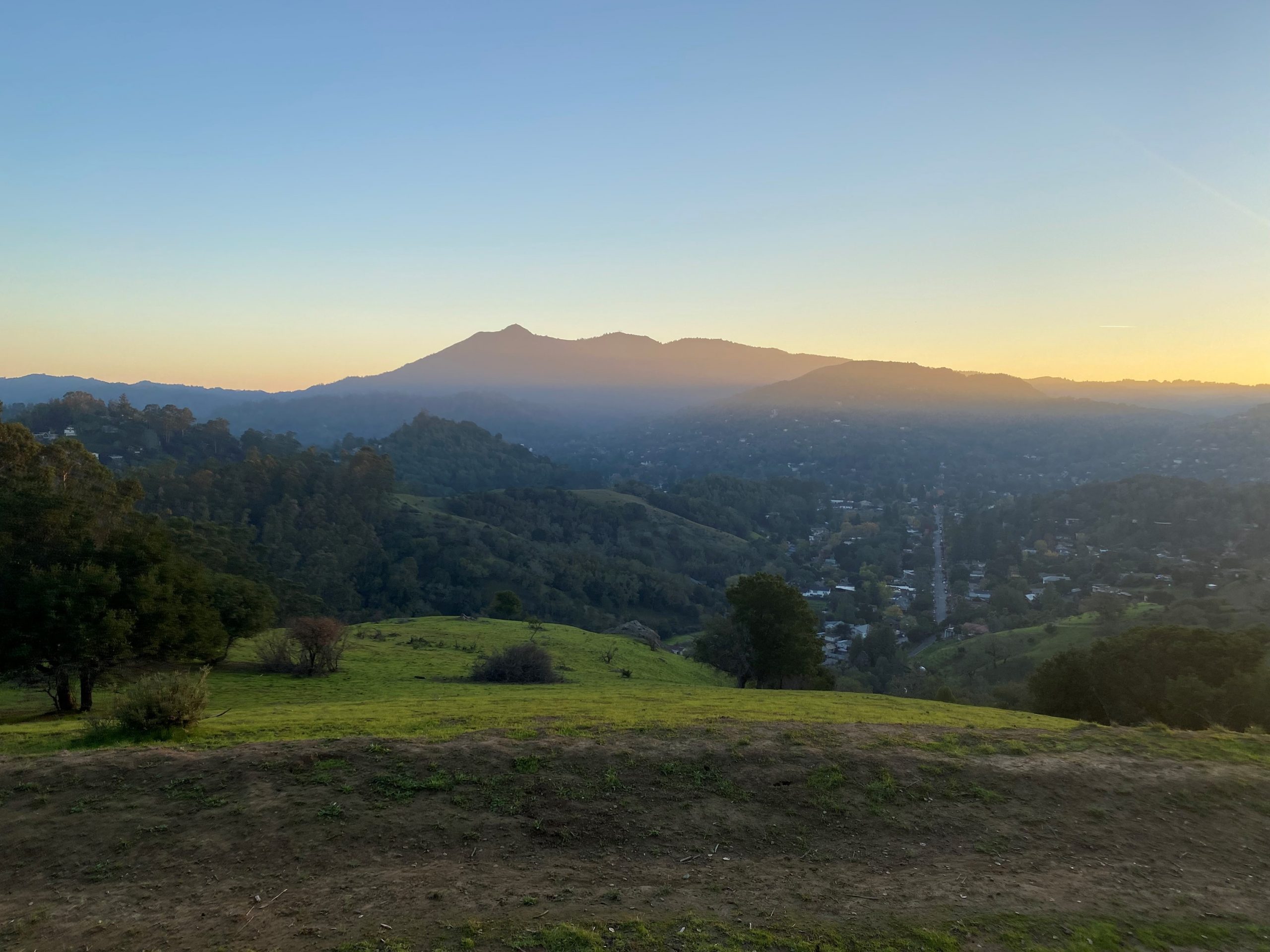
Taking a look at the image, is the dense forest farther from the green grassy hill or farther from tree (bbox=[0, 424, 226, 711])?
tree (bbox=[0, 424, 226, 711])

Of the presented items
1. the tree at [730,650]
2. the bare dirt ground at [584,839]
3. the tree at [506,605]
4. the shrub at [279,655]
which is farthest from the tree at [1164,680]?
the tree at [506,605]

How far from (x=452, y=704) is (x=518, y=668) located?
11121 millimetres

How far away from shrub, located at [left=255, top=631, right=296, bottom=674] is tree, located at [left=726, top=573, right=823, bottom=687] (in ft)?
72.5

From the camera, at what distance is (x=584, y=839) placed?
35.8 ft

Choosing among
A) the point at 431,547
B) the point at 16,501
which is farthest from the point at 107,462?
the point at 16,501

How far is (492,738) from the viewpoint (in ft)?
46.9

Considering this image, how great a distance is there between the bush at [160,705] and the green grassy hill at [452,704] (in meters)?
0.56

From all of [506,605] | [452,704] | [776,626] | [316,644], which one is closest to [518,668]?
[316,644]

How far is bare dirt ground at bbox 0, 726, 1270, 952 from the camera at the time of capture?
887 cm

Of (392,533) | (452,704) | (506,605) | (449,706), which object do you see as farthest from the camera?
(392,533)

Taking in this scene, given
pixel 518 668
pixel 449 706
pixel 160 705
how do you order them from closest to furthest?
pixel 160 705 < pixel 449 706 < pixel 518 668

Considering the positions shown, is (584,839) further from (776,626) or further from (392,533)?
(392,533)

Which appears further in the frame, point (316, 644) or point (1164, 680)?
point (316, 644)

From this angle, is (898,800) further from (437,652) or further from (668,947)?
(437,652)
